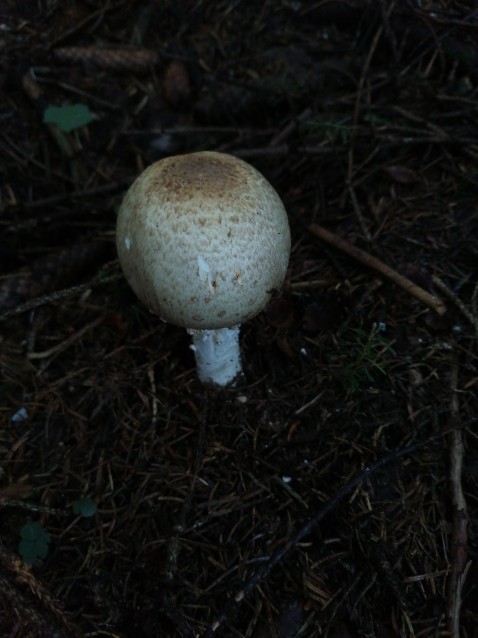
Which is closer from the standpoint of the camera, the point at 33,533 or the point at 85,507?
the point at 33,533

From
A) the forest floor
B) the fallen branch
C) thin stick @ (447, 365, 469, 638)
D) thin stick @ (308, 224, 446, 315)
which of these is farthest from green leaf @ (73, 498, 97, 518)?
thin stick @ (308, 224, 446, 315)

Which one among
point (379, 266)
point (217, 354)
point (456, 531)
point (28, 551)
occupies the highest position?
point (379, 266)

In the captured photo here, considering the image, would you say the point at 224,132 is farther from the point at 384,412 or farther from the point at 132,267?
the point at 384,412

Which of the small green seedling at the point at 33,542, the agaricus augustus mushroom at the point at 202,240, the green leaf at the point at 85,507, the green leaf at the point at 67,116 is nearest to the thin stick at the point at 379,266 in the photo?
the agaricus augustus mushroom at the point at 202,240

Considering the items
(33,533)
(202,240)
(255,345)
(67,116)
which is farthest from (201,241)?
(67,116)

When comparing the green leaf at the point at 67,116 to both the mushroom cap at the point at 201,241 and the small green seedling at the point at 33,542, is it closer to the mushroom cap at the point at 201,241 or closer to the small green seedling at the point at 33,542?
the mushroom cap at the point at 201,241

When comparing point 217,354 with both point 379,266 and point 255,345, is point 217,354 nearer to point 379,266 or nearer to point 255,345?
point 255,345

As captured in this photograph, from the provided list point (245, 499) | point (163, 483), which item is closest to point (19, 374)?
point (163, 483)

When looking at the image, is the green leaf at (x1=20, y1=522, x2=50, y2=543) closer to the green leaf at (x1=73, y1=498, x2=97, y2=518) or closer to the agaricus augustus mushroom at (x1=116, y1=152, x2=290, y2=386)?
the green leaf at (x1=73, y1=498, x2=97, y2=518)
